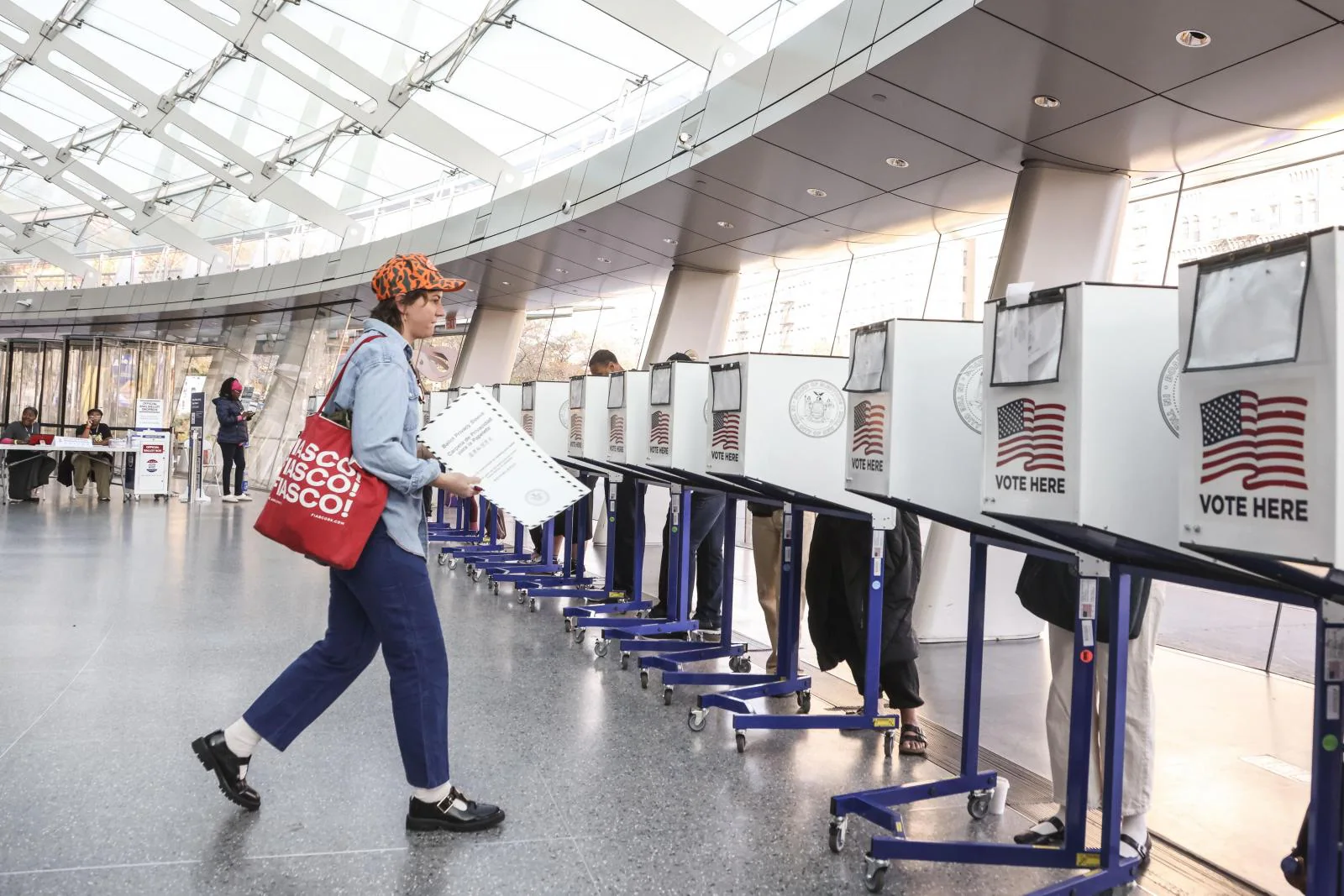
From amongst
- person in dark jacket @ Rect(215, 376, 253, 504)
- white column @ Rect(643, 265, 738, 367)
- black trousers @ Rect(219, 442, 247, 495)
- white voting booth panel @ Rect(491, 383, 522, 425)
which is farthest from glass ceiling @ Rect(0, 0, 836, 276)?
black trousers @ Rect(219, 442, 247, 495)

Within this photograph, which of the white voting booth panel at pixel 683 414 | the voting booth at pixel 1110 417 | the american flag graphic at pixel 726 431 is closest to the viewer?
the voting booth at pixel 1110 417

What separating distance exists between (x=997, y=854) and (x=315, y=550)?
6.16 ft

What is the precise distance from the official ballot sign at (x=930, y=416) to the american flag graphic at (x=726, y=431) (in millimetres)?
1035

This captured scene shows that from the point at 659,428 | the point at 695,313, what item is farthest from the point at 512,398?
the point at 695,313

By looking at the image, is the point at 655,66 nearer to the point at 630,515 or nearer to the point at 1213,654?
the point at 630,515

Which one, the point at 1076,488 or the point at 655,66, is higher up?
the point at 655,66

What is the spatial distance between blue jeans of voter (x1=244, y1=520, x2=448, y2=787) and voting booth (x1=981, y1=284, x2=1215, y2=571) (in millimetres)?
1577

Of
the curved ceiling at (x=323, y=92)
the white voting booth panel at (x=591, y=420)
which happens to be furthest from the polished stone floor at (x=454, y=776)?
the curved ceiling at (x=323, y=92)

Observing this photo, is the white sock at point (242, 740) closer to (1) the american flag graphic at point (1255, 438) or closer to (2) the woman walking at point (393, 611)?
(2) the woman walking at point (393, 611)

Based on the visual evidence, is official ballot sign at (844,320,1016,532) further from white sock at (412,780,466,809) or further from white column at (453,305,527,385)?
white column at (453,305,527,385)

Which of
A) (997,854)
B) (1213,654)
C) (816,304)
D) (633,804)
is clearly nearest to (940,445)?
(997,854)

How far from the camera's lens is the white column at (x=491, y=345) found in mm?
17859

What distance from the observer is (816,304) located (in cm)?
1187

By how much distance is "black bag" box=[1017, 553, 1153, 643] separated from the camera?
2684mm
